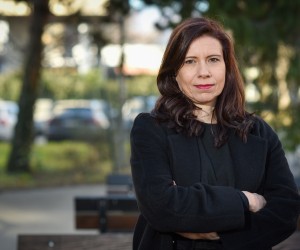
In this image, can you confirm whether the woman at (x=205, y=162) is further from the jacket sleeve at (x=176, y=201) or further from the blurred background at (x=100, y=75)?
the blurred background at (x=100, y=75)

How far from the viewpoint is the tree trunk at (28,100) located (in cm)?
1769

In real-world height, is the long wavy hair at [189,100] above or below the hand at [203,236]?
above

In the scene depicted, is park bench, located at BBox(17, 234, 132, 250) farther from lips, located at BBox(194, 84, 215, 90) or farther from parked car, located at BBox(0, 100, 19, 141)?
parked car, located at BBox(0, 100, 19, 141)

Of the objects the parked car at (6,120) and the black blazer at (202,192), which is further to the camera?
the parked car at (6,120)

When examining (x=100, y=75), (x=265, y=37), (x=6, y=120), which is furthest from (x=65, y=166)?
(x=6, y=120)

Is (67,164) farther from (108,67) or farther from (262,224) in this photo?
(262,224)

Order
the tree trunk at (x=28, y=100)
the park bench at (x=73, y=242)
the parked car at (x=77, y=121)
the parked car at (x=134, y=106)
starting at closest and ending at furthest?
the park bench at (x=73, y=242) → the tree trunk at (x=28, y=100) → the parked car at (x=134, y=106) → the parked car at (x=77, y=121)

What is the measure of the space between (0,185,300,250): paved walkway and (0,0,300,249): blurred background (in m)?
0.47

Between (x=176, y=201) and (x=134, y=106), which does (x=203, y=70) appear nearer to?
(x=176, y=201)

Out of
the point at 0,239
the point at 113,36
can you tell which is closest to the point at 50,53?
the point at 113,36

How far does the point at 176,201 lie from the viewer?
9.11ft

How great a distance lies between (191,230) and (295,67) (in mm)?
9933

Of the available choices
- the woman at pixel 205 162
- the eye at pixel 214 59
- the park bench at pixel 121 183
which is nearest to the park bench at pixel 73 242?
the woman at pixel 205 162

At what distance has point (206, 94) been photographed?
9.68 ft
